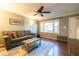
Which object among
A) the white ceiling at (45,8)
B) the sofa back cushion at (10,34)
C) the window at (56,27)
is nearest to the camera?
the white ceiling at (45,8)

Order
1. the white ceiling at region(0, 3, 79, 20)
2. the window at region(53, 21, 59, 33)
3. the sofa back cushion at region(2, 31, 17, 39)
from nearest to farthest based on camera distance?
the white ceiling at region(0, 3, 79, 20)
the sofa back cushion at region(2, 31, 17, 39)
the window at region(53, 21, 59, 33)

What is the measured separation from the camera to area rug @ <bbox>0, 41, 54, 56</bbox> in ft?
4.99

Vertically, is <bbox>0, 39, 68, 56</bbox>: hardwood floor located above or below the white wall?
below

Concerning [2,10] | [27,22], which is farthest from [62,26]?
[2,10]

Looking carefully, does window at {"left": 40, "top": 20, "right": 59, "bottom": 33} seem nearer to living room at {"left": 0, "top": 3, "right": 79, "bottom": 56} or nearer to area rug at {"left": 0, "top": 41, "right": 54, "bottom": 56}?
living room at {"left": 0, "top": 3, "right": 79, "bottom": 56}

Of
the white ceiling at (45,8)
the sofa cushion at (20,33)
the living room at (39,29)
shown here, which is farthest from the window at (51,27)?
the sofa cushion at (20,33)

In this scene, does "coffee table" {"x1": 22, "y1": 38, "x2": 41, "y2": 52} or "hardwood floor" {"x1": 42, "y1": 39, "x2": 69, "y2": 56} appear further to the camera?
"coffee table" {"x1": 22, "y1": 38, "x2": 41, "y2": 52}

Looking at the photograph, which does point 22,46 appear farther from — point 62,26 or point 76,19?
point 76,19

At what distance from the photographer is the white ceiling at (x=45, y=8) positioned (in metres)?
1.42

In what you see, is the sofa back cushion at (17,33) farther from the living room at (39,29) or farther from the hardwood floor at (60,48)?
the hardwood floor at (60,48)

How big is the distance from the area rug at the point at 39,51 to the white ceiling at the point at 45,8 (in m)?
0.61

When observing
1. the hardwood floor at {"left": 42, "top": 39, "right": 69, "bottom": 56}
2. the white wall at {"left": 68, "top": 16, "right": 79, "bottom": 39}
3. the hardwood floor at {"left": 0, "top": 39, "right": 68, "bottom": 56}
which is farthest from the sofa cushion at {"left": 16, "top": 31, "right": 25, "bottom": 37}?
the white wall at {"left": 68, "top": 16, "right": 79, "bottom": 39}

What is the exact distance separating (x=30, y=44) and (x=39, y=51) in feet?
0.78

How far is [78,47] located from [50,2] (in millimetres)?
965
